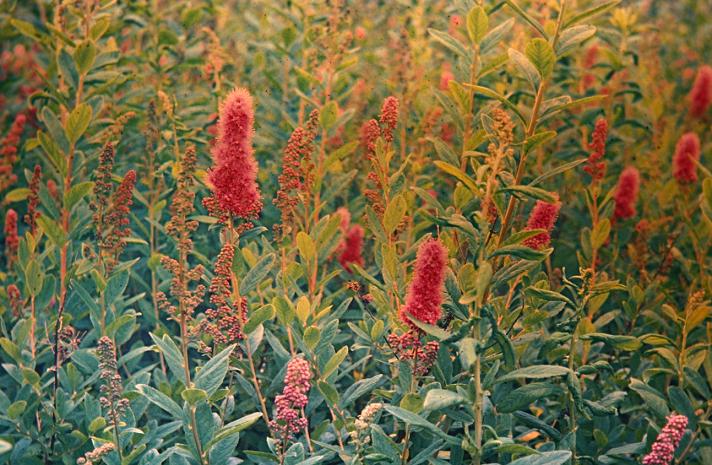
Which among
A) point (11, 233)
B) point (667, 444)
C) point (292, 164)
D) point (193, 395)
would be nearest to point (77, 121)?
point (11, 233)

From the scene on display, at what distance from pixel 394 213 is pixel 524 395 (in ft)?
2.00

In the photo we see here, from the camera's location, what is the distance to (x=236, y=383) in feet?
8.66

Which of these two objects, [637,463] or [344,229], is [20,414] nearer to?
[344,229]

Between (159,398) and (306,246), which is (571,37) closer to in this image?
(306,246)

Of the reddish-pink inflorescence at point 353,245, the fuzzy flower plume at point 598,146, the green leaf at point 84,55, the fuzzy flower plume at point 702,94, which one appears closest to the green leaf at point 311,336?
the reddish-pink inflorescence at point 353,245

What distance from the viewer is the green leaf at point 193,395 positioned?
1938mm

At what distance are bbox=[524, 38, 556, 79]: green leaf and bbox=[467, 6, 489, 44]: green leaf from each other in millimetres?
355

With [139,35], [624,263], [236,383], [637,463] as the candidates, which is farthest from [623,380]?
[139,35]

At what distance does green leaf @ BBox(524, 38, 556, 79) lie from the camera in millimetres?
2086

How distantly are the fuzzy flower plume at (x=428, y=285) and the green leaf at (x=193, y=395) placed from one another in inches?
19.8

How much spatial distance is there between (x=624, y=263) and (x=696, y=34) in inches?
172

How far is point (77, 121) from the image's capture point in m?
2.63

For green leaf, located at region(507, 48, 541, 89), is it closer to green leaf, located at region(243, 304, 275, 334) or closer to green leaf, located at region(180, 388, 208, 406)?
green leaf, located at region(243, 304, 275, 334)

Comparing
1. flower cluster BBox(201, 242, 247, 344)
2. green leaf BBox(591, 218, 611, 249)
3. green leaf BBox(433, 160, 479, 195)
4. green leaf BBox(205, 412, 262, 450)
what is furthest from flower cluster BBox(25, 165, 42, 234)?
green leaf BBox(591, 218, 611, 249)
